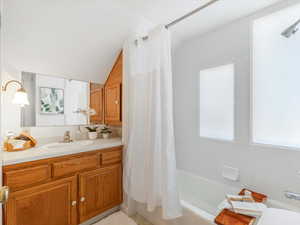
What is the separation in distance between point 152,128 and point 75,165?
85cm

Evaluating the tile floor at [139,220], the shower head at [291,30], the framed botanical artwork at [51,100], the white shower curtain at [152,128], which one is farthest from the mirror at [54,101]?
the shower head at [291,30]

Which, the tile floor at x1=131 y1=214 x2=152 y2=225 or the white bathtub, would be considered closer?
the white bathtub

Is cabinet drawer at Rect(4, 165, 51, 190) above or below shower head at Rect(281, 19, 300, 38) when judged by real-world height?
below

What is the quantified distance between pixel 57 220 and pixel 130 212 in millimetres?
780

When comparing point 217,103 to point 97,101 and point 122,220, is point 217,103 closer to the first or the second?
point 97,101

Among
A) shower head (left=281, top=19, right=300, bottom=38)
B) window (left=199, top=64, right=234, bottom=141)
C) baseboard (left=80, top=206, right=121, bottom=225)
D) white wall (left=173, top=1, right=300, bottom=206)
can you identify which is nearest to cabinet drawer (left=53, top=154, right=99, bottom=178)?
baseboard (left=80, top=206, right=121, bottom=225)

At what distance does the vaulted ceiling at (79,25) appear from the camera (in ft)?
4.78

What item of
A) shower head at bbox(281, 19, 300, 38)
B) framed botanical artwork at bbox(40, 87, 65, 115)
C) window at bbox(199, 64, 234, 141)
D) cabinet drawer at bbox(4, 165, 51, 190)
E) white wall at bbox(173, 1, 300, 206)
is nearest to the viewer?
cabinet drawer at bbox(4, 165, 51, 190)

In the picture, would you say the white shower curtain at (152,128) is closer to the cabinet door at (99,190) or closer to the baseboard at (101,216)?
the cabinet door at (99,190)

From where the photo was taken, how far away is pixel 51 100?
6.19ft

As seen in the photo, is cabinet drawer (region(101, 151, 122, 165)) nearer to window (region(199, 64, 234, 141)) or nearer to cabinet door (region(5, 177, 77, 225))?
cabinet door (region(5, 177, 77, 225))

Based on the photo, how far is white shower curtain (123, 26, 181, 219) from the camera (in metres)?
1.45

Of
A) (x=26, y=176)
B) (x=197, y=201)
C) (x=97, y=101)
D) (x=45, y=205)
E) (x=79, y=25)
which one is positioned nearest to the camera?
(x=26, y=176)

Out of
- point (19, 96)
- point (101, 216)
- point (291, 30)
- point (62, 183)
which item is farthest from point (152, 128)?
point (291, 30)
